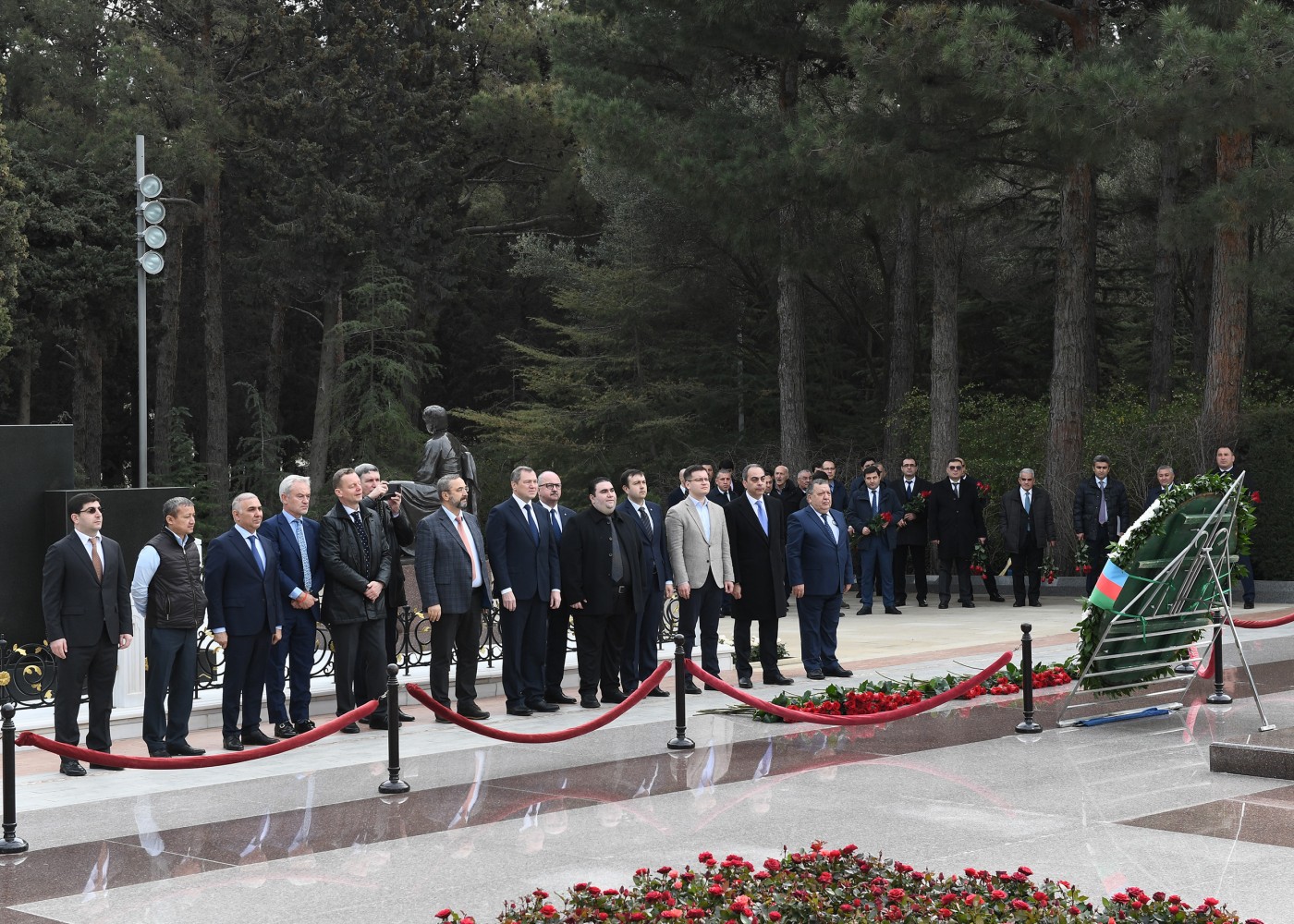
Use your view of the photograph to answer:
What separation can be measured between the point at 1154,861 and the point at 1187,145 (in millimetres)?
19918

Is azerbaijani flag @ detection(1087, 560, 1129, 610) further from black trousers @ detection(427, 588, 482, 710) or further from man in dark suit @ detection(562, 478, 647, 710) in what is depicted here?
black trousers @ detection(427, 588, 482, 710)

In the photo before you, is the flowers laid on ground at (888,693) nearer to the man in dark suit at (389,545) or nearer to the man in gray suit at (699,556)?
the man in gray suit at (699,556)

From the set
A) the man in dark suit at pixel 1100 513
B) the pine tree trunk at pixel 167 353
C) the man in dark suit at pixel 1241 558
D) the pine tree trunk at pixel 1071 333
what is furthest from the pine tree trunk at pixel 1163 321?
the pine tree trunk at pixel 167 353

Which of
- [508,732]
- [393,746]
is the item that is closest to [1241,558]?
[508,732]

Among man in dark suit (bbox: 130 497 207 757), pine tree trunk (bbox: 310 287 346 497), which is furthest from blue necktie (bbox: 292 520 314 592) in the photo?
pine tree trunk (bbox: 310 287 346 497)

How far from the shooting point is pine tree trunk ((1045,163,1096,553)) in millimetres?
22359

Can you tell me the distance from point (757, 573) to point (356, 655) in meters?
3.63

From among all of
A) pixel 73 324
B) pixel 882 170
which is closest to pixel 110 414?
pixel 73 324

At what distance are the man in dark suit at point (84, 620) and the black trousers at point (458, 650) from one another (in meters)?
2.44

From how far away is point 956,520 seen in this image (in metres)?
20.1

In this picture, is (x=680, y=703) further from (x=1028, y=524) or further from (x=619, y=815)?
(x=1028, y=524)

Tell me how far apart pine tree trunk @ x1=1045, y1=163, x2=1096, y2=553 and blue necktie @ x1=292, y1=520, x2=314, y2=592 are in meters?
14.2

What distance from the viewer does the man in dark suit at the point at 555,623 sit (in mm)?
11930

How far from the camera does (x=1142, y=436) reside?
21.5 metres
